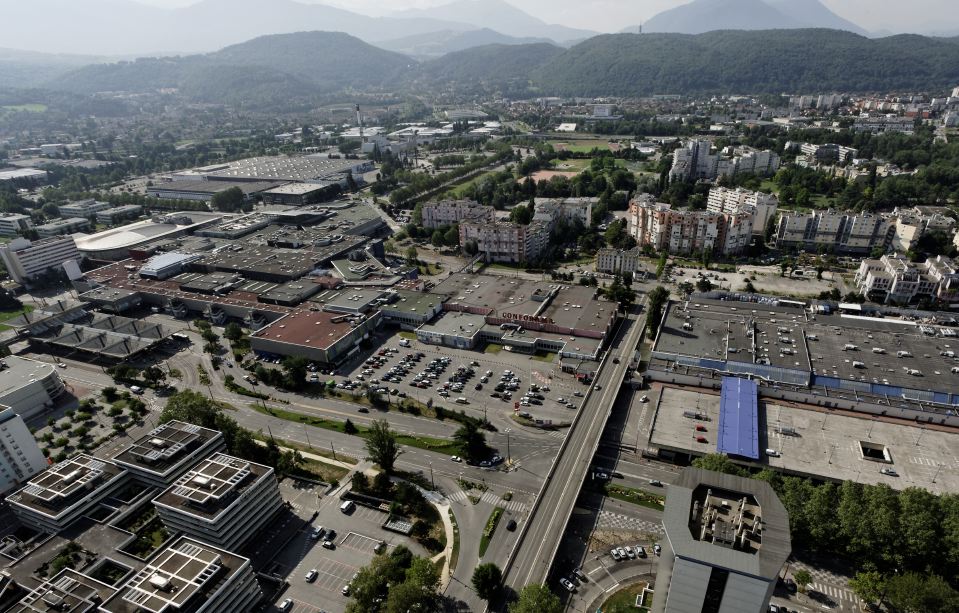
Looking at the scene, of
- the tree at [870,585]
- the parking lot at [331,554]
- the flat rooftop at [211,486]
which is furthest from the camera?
the flat rooftop at [211,486]

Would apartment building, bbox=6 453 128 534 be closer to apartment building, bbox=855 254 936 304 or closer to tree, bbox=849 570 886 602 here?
tree, bbox=849 570 886 602

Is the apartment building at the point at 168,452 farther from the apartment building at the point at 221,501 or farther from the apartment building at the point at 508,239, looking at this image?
the apartment building at the point at 508,239

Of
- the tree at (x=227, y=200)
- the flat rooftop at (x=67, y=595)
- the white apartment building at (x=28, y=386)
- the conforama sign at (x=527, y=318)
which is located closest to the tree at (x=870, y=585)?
the conforama sign at (x=527, y=318)

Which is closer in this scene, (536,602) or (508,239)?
(536,602)

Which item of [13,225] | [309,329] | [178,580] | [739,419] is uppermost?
[13,225]

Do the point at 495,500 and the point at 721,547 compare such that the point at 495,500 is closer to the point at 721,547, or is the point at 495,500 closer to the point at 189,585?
the point at 721,547

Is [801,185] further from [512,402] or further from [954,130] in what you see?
[512,402]

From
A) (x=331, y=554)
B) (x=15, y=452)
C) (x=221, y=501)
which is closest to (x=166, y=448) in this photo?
(x=221, y=501)
